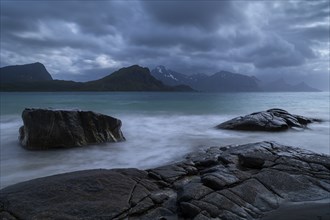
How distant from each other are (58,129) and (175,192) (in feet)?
24.8

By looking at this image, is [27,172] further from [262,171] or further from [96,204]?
[262,171]

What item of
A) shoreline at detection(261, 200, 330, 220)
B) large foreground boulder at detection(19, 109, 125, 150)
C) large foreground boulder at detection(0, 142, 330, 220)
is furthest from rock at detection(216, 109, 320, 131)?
shoreline at detection(261, 200, 330, 220)

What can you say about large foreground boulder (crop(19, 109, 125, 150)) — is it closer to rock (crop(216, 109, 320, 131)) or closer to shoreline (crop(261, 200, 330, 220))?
rock (crop(216, 109, 320, 131))

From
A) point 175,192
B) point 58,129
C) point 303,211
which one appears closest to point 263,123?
point 58,129

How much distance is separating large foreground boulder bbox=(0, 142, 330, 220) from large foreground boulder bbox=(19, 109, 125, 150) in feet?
19.1

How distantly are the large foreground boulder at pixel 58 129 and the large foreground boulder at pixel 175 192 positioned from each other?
5.81 m

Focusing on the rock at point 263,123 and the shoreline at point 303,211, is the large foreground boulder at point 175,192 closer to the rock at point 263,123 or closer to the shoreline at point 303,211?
the shoreline at point 303,211

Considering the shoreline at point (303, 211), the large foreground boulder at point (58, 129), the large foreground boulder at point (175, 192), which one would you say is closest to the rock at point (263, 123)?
the large foreground boulder at point (58, 129)

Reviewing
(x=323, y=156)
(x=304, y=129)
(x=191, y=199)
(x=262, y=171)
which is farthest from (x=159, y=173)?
(x=304, y=129)

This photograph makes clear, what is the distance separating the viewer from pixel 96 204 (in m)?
5.56

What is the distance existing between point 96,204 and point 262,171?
3.84 metres

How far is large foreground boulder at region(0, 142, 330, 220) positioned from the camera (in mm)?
5402

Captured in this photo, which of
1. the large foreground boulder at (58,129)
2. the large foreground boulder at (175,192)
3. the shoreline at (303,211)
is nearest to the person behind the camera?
the large foreground boulder at (175,192)

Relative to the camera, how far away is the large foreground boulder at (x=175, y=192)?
5402 mm
